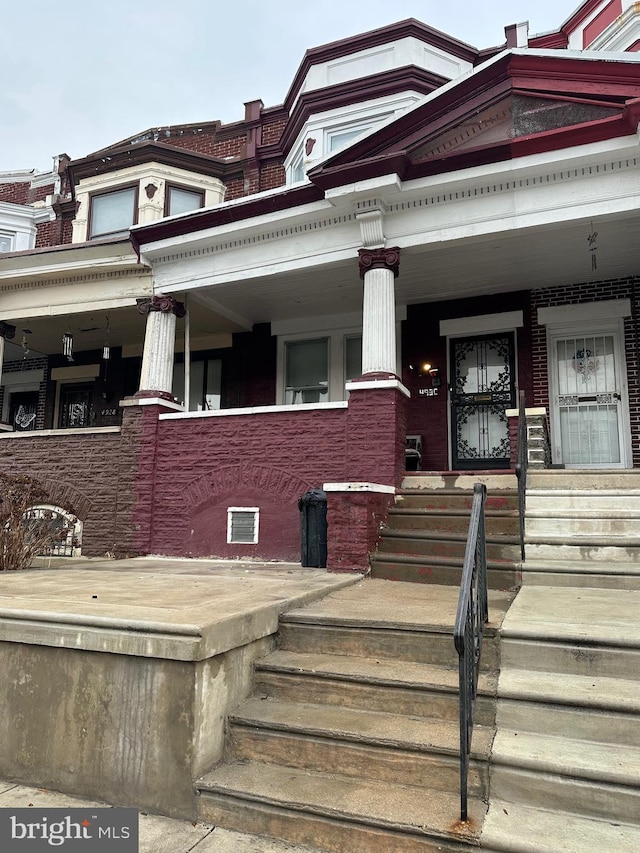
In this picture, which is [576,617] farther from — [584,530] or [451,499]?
[451,499]

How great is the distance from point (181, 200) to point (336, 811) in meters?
12.3

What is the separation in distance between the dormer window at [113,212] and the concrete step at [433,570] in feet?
31.0

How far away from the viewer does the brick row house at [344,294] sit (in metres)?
7.51

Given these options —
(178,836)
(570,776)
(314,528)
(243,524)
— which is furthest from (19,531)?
(570,776)

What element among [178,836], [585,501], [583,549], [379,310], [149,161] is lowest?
[178,836]

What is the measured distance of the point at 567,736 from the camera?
3191 mm

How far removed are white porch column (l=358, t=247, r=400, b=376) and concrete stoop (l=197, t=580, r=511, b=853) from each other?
397cm

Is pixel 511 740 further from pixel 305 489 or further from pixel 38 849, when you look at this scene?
pixel 305 489

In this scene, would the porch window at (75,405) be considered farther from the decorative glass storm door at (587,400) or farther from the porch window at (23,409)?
the decorative glass storm door at (587,400)

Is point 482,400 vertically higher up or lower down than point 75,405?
lower down

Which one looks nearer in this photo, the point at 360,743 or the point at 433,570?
the point at 360,743

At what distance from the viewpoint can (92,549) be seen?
9477 millimetres

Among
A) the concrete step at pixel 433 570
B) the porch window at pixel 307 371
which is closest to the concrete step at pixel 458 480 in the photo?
the concrete step at pixel 433 570

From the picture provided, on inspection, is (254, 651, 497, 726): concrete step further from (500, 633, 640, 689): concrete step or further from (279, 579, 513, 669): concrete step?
(500, 633, 640, 689): concrete step
